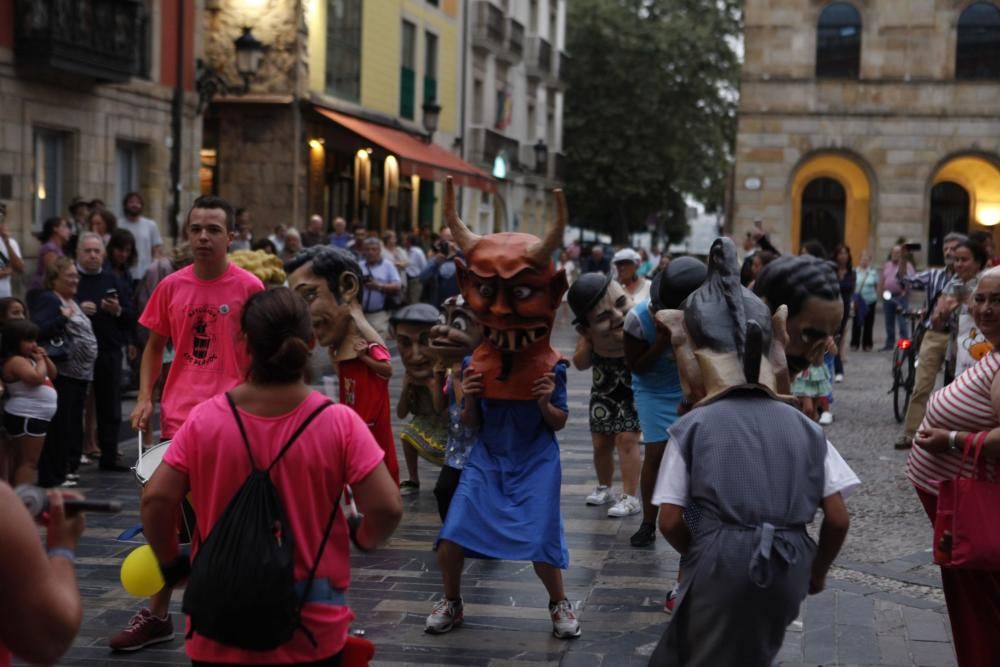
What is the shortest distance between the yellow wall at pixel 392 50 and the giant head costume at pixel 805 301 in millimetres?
21300

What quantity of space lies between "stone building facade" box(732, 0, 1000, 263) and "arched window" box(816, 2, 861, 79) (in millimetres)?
24

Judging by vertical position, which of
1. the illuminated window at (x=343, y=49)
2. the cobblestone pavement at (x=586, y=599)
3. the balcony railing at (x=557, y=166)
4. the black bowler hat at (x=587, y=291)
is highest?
the illuminated window at (x=343, y=49)

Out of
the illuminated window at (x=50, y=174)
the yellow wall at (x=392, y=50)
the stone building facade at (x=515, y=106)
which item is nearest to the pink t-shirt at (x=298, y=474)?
the illuminated window at (x=50, y=174)

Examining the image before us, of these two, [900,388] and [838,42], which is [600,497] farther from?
[838,42]

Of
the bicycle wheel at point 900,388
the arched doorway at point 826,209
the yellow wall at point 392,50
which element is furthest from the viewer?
the arched doorway at point 826,209

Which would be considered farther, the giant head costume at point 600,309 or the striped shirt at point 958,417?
the giant head costume at point 600,309

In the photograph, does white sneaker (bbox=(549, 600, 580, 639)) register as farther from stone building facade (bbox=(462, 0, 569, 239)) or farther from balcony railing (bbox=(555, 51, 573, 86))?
balcony railing (bbox=(555, 51, 573, 86))

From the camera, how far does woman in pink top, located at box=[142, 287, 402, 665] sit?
3.63 metres

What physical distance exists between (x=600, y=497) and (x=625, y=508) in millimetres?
342

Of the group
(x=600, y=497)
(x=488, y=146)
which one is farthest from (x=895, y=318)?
(x=488, y=146)

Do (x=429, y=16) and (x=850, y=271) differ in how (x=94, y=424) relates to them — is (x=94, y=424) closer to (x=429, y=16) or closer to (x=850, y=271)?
(x=850, y=271)

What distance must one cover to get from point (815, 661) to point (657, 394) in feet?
6.98

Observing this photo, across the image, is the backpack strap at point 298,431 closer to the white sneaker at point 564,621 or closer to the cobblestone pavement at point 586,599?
the cobblestone pavement at point 586,599

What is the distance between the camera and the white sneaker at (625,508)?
8625 millimetres
